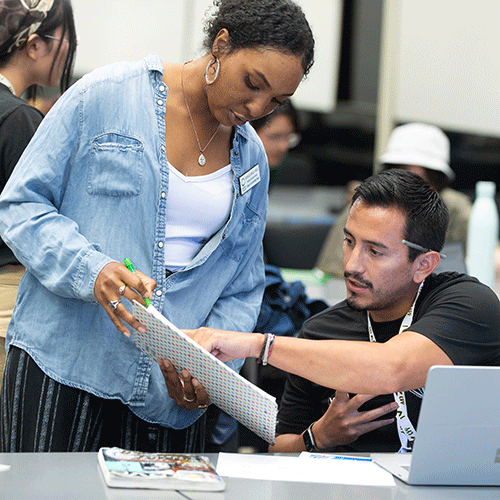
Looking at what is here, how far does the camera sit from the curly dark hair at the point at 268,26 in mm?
1305

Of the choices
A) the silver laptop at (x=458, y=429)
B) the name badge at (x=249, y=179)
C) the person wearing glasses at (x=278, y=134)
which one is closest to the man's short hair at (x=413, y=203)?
the name badge at (x=249, y=179)

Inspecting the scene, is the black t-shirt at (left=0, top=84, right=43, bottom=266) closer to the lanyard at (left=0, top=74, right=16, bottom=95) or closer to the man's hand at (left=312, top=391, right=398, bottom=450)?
the lanyard at (left=0, top=74, right=16, bottom=95)

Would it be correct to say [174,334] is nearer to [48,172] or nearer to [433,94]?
[48,172]

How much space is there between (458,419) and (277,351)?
0.37 m

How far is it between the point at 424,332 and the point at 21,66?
1047mm

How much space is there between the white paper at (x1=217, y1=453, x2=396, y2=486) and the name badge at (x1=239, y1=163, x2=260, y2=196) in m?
0.53

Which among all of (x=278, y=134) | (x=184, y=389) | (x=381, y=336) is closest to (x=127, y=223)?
(x=184, y=389)

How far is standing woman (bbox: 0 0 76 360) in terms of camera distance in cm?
152

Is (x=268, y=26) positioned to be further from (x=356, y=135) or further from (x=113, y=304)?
(x=356, y=135)

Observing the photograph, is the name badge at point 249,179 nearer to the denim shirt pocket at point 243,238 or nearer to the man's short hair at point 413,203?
the denim shirt pocket at point 243,238

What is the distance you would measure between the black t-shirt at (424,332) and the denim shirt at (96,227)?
1.15 ft

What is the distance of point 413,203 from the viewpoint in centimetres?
165

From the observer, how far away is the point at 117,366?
1.36 meters

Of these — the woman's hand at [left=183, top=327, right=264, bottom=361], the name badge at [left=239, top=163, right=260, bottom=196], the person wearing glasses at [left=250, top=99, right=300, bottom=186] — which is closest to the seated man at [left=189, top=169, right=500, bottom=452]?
the woman's hand at [left=183, top=327, right=264, bottom=361]
